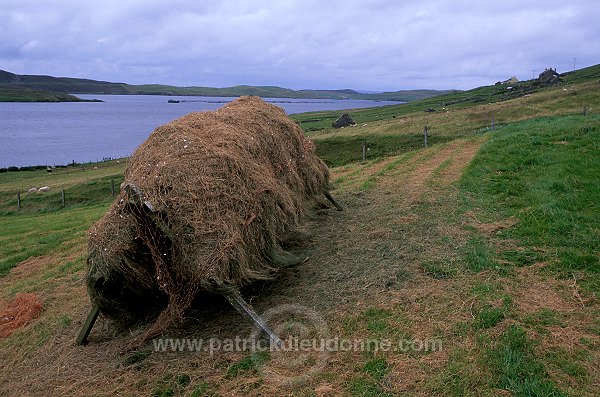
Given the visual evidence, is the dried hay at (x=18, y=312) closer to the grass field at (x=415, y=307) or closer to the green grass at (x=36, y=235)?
the grass field at (x=415, y=307)

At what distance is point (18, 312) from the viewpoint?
36.7 feet

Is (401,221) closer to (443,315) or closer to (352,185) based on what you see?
(443,315)

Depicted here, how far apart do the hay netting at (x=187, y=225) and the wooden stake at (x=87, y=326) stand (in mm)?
154

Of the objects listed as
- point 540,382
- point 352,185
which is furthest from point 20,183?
point 540,382

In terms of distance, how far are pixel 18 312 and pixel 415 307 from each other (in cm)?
904

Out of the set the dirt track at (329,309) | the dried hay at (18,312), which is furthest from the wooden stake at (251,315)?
the dried hay at (18,312)

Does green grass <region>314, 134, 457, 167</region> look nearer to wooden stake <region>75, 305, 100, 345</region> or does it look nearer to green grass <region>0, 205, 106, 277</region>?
green grass <region>0, 205, 106, 277</region>

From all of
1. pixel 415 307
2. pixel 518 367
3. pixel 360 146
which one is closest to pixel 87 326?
pixel 415 307

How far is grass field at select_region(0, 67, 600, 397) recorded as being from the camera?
5.82 m

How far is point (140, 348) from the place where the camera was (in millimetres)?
7773

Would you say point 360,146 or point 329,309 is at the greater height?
point 329,309

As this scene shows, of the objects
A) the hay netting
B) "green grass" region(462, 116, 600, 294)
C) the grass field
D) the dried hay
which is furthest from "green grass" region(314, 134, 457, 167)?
the hay netting

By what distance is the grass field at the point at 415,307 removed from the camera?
5.82m

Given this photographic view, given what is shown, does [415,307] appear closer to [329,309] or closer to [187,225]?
[329,309]
